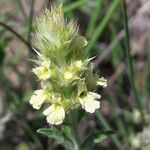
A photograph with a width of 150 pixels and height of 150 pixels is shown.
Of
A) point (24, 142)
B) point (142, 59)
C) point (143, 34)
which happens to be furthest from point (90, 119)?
point (143, 34)

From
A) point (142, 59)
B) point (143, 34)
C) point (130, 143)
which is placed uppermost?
point (143, 34)

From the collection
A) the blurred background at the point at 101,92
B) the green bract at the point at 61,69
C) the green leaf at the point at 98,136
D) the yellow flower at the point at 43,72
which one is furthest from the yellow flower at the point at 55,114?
the blurred background at the point at 101,92

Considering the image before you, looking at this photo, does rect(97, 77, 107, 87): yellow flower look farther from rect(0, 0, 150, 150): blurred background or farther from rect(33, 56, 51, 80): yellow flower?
rect(0, 0, 150, 150): blurred background

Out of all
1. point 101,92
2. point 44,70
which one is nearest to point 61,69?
point 44,70

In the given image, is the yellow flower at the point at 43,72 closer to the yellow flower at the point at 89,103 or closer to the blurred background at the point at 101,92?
the yellow flower at the point at 89,103

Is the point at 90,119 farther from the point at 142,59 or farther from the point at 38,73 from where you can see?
the point at 38,73

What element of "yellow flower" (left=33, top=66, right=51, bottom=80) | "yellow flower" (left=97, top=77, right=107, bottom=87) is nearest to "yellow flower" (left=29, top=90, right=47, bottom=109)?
"yellow flower" (left=33, top=66, right=51, bottom=80)

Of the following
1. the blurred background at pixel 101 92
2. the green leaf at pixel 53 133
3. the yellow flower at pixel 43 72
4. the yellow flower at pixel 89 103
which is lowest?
the yellow flower at pixel 89 103
